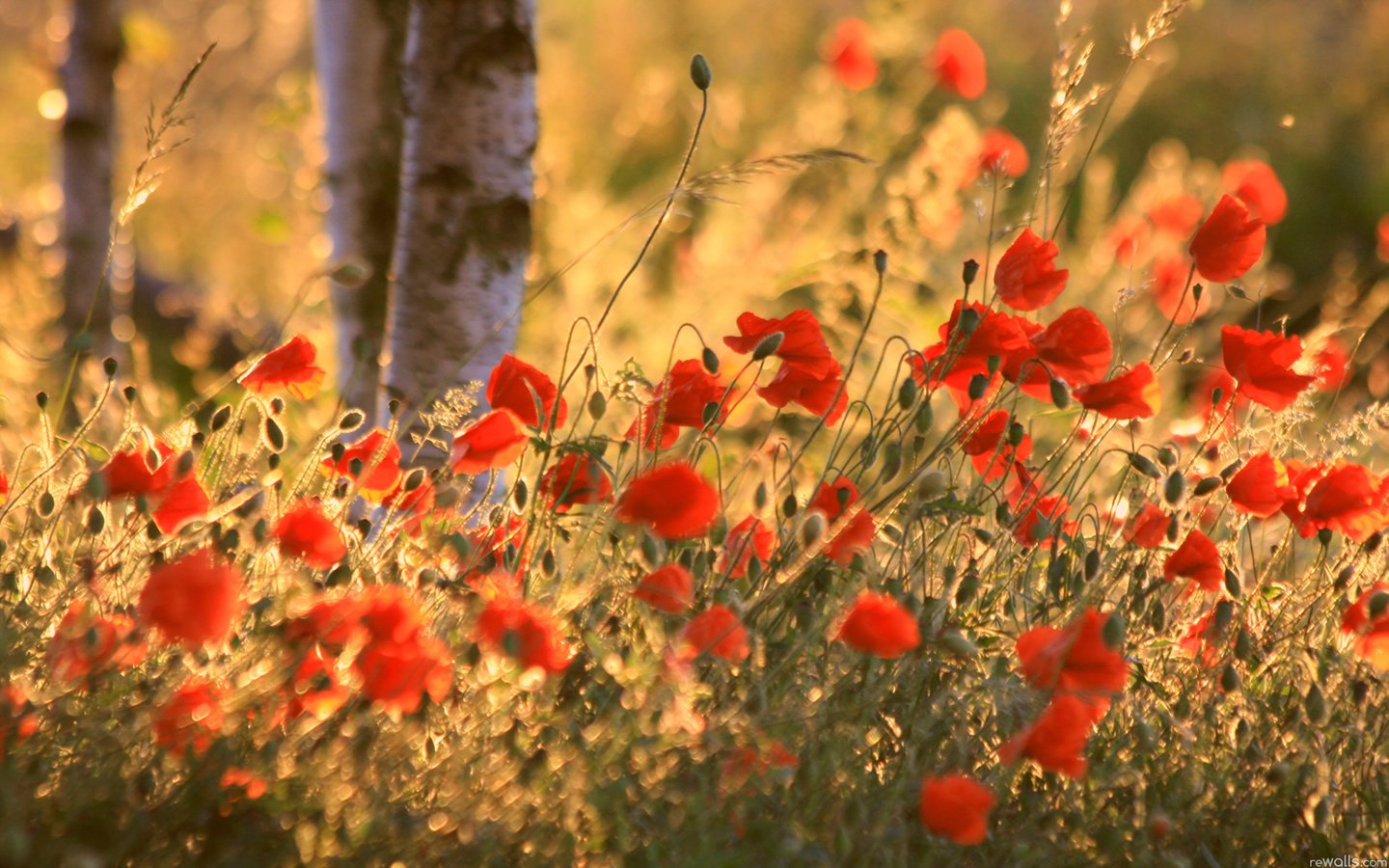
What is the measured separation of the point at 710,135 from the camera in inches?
247

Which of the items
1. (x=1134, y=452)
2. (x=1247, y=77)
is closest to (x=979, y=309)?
(x=1134, y=452)

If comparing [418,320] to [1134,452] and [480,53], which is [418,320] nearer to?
[480,53]

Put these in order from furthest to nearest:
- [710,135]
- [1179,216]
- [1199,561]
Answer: [710,135]
[1179,216]
[1199,561]

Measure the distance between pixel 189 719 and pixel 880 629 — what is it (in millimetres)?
708

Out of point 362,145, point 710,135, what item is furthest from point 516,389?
point 710,135

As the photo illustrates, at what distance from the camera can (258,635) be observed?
164cm

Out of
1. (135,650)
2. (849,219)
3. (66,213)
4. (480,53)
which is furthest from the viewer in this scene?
(849,219)

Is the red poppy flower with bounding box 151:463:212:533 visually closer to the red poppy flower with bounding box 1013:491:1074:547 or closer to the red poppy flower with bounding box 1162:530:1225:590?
the red poppy flower with bounding box 1013:491:1074:547

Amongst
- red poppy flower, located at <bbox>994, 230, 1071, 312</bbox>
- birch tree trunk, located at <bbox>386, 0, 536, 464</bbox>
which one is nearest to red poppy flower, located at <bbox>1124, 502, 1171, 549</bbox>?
red poppy flower, located at <bbox>994, 230, 1071, 312</bbox>

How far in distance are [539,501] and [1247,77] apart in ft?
29.9

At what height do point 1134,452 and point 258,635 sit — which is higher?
point 1134,452

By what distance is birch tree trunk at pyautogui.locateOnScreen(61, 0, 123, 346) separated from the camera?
11.9ft

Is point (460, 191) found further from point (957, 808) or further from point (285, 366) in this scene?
point (957, 808)

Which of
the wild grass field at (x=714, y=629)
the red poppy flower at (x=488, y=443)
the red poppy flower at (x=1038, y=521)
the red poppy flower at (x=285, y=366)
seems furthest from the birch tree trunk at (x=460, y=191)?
the red poppy flower at (x=1038, y=521)
